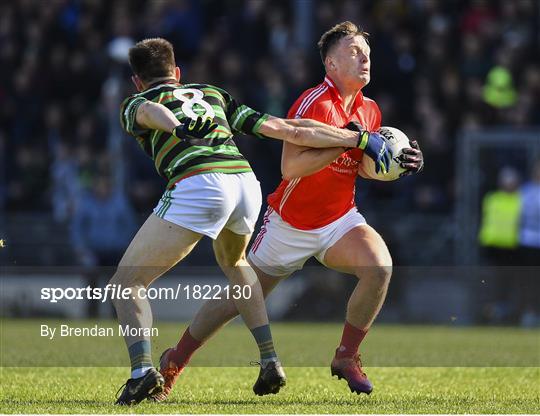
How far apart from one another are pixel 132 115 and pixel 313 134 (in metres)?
1.10

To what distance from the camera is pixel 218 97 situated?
7.77 m

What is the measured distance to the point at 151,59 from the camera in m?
7.69

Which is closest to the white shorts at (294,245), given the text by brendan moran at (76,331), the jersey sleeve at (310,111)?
the jersey sleeve at (310,111)

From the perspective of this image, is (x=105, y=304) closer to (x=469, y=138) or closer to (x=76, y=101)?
(x=469, y=138)

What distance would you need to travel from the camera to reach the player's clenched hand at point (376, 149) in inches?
314

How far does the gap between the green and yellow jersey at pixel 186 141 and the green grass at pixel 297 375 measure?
134 centimetres

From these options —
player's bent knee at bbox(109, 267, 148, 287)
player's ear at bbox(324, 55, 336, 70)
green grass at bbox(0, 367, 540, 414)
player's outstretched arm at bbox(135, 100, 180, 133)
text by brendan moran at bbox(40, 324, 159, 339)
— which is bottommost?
text by brendan moran at bbox(40, 324, 159, 339)

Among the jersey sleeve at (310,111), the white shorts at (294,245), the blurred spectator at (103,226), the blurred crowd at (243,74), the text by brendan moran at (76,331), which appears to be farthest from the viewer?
the blurred crowd at (243,74)

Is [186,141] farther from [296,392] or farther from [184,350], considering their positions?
[296,392]

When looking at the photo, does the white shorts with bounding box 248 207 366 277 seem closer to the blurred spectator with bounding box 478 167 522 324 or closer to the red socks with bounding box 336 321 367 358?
the red socks with bounding box 336 321 367 358

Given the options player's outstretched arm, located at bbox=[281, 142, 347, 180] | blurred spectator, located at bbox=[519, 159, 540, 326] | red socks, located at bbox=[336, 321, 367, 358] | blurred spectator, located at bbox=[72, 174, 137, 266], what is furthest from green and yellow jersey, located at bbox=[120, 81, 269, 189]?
blurred spectator, located at bbox=[72, 174, 137, 266]

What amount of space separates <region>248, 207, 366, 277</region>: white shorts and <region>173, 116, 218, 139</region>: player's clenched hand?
1.06 m

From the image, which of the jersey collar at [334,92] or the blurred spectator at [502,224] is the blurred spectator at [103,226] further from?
the jersey collar at [334,92]

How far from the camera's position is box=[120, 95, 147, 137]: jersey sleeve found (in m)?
7.50
